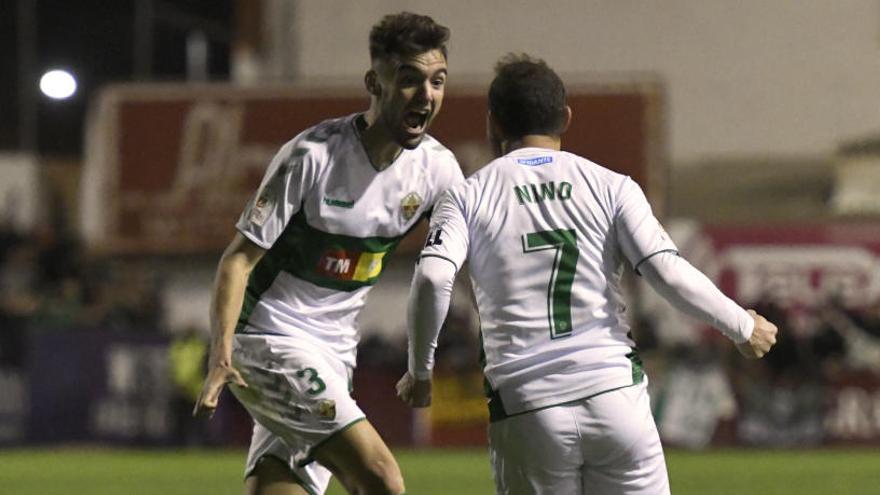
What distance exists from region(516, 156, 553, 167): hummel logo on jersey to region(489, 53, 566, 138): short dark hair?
102 mm

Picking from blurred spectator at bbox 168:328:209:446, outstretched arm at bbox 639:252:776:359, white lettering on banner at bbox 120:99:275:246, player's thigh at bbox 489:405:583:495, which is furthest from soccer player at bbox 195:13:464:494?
white lettering on banner at bbox 120:99:275:246

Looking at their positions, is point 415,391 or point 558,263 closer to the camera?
point 558,263

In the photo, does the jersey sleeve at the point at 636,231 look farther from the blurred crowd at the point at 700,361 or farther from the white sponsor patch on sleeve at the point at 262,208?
the blurred crowd at the point at 700,361

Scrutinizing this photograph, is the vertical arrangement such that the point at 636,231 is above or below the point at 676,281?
above

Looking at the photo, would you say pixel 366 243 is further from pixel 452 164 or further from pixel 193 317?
pixel 193 317

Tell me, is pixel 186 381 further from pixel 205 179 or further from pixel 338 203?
pixel 338 203

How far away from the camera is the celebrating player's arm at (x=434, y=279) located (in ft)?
16.5

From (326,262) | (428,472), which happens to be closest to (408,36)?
(326,262)

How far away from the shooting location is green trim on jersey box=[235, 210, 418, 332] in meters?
5.93

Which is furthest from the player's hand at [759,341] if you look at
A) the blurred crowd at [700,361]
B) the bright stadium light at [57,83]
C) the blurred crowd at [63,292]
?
the bright stadium light at [57,83]

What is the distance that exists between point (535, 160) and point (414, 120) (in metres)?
0.80

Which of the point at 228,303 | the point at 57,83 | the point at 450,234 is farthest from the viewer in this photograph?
the point at 57,83

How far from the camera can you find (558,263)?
506 cm

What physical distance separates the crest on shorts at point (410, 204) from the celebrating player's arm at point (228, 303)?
0.53 metres
